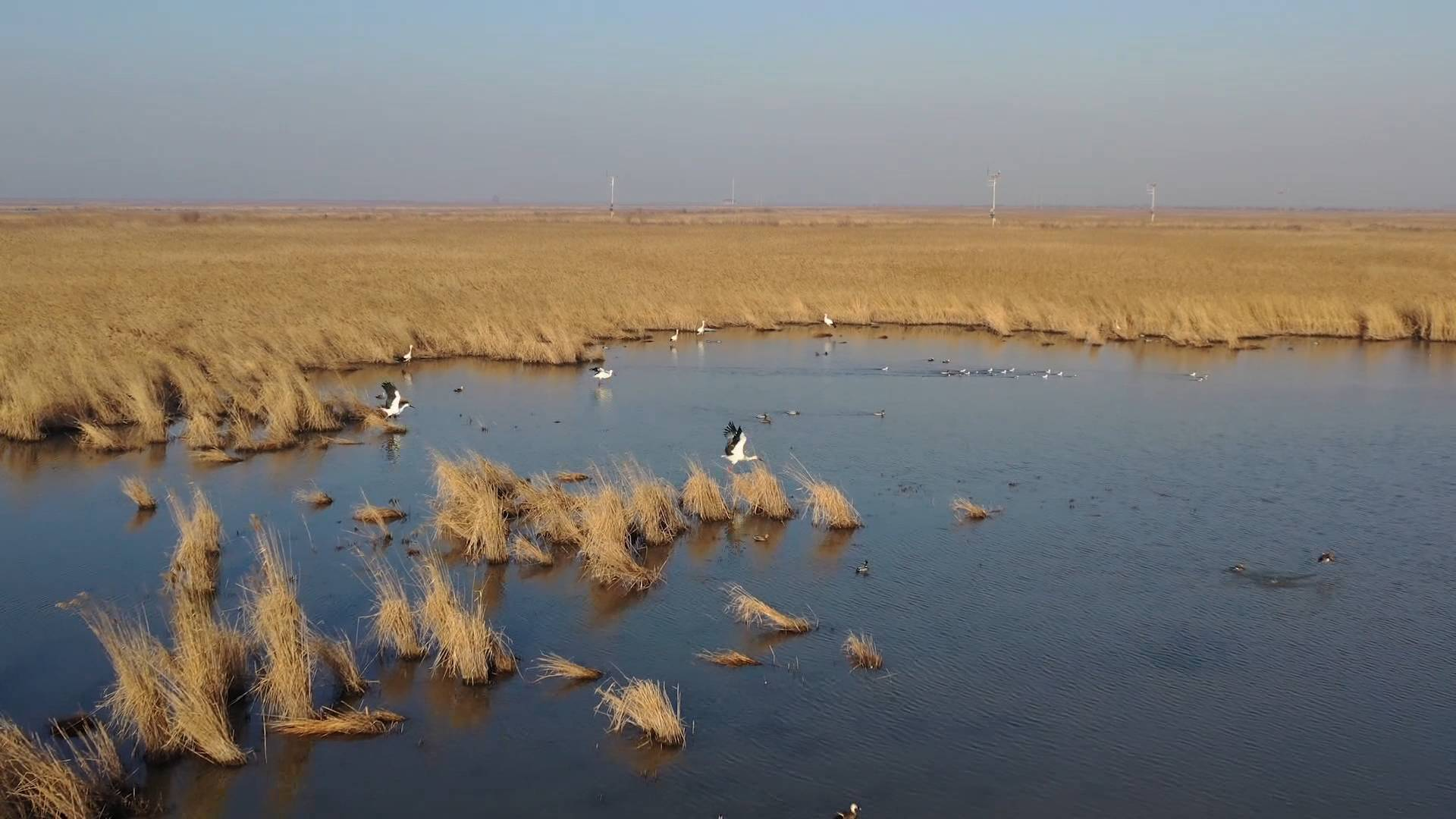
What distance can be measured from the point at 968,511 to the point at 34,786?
8.94 meters

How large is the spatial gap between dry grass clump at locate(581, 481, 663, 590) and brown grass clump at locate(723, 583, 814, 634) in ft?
3.51

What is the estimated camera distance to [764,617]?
1009cm

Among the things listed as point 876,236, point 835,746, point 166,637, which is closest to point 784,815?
point 835,746

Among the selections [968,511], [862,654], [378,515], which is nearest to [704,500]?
[968,511]

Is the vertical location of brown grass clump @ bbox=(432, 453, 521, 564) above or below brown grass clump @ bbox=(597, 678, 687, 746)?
above

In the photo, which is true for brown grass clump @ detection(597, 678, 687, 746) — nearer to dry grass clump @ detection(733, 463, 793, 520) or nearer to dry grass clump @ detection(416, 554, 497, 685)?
dry grass clump @ detection(416, 554, 497, 685)

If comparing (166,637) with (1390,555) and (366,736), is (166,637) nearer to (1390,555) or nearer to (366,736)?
(366,736)

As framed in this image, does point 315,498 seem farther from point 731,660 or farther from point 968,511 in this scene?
point 968,511

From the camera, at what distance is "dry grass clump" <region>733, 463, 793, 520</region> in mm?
13133

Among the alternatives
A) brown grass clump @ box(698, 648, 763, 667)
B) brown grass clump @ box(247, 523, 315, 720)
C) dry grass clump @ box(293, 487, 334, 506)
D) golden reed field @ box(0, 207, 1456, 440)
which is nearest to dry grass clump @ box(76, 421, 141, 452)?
golden reed field @ box(0, 207, 1456, 440)

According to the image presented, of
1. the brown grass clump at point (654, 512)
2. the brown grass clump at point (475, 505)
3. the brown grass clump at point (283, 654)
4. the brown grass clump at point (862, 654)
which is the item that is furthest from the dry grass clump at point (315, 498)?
the brown grass clump at point (862, 654)

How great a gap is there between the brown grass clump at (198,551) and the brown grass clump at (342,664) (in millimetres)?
2013

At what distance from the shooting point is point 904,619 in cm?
1023

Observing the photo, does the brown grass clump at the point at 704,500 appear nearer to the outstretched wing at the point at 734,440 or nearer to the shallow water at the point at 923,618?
the shallow water at the point at 923,618
